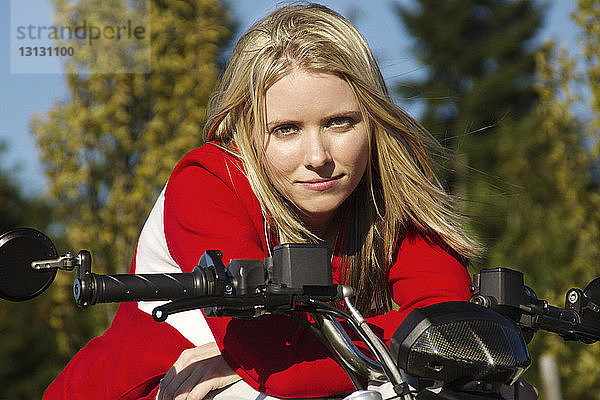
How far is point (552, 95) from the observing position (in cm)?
897

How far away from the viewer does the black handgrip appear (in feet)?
4.59

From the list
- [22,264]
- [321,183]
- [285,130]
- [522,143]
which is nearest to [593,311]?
[321,183]

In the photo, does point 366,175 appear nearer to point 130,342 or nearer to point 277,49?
point 277,49

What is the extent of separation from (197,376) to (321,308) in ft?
1.89

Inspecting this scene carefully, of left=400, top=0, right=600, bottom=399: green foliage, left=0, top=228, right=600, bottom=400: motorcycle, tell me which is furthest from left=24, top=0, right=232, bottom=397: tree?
left=0, top=228, right=600, bottom=400: motorcycle

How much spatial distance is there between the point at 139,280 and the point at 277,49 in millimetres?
1109

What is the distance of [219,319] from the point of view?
6.12ft

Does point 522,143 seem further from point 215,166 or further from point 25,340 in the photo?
point 215,166

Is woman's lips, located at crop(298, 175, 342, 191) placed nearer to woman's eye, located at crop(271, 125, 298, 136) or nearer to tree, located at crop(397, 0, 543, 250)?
woman's eye, located at crop(271, 125, 298, 136)

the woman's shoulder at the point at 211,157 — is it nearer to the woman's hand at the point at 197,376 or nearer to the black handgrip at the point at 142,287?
the woman's hand at the point at 197,376

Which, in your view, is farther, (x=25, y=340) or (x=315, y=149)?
(x=25, y=340)

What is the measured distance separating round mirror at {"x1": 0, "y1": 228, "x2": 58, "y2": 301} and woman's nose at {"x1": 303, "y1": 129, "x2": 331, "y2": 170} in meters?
0.84

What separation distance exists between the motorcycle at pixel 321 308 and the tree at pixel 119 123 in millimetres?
6113

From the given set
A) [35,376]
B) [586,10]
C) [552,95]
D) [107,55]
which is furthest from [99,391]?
[35,376]
